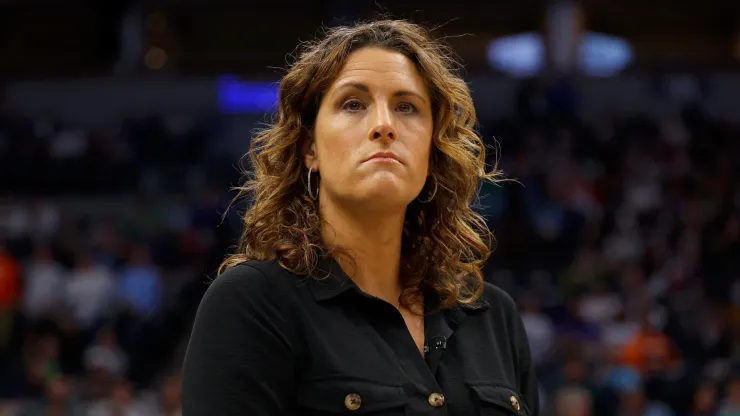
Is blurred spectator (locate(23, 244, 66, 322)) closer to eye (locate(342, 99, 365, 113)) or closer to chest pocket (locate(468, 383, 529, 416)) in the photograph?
eye (locate(342, 99, 365, 113))

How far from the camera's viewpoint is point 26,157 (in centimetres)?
1109

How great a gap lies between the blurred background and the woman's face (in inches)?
124

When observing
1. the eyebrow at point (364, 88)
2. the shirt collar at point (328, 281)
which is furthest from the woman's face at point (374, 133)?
the shirt collar at point (328, 281)

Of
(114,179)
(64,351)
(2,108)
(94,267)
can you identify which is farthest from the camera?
(2,108)

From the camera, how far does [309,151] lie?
226 centimetres

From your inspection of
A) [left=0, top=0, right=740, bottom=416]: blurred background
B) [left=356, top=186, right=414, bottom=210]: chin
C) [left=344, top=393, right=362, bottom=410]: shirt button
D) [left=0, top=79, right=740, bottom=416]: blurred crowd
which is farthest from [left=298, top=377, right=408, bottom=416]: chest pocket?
[left=0, top=79, right=740, bottom=416]: blurred crowd

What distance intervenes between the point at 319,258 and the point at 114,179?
926 cm

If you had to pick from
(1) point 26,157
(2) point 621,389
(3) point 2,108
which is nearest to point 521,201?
(2) point 621,389

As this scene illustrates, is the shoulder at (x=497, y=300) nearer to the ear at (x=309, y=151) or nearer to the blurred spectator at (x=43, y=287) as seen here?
the ear at (x=309, y=151)

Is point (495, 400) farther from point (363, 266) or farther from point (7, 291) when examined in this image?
point (7, 291)

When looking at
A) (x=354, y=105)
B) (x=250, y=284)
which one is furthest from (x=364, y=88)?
(x=250, y=284)

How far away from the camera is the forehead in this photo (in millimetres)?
2129

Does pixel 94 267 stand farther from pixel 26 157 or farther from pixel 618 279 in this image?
pixel 618 279

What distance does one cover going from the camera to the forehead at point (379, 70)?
Result: 6.98ft
